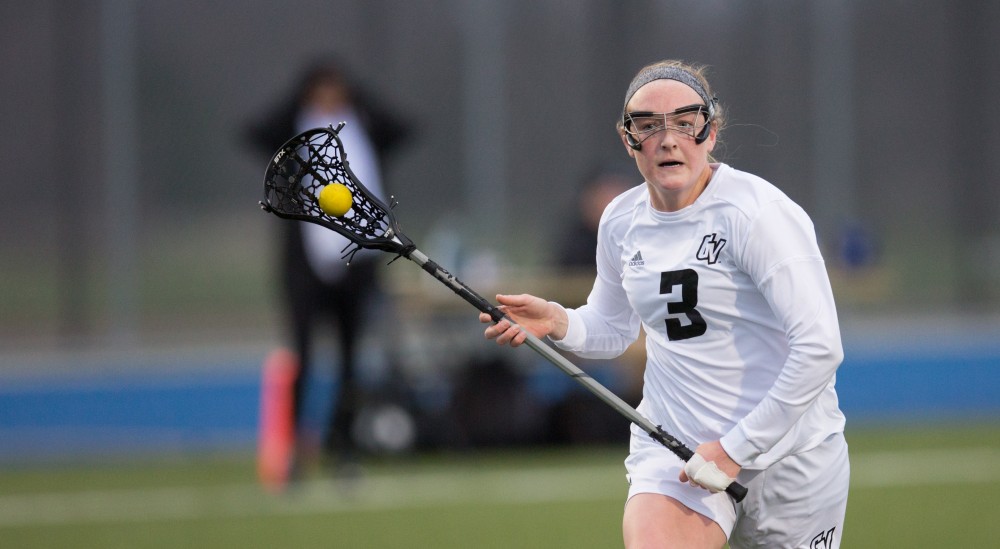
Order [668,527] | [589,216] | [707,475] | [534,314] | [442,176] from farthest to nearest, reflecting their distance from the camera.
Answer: [442,176], [589,216], [534,314], [668,527], [707,475]

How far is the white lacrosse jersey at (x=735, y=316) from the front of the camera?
14.5 ft

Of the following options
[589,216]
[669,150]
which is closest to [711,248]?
[669,150]

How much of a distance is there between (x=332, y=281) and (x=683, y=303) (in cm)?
528

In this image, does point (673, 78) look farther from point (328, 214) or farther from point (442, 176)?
point (442, 176)

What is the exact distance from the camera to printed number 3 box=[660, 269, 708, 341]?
4.68 meters

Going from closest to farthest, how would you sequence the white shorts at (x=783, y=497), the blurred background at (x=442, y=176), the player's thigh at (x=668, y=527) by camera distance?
1. the player's thigh at (x=668, y=527)
2. the white shorts at (x=783, y=497)
3. the blurred background at (x=442, y=176)

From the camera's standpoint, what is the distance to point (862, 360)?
13070mm

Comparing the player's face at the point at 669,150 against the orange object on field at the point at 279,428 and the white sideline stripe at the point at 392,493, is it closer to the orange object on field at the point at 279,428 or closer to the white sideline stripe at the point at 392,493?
the white sideline stripe at the point at 392,493

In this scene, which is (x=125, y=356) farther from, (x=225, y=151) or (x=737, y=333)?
(x=737, y=333)

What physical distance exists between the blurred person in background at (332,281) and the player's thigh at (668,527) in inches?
201

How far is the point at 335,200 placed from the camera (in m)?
4.82

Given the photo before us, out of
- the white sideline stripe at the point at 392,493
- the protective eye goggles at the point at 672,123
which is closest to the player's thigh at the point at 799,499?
the protective eye goggles at the point at 672,123

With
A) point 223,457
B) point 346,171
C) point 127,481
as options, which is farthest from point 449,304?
point 346,171

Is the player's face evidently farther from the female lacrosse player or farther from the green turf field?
the green turf field
